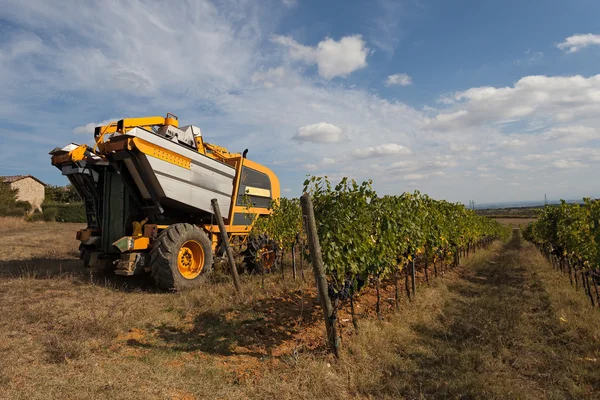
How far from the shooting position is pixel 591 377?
11.8 ft

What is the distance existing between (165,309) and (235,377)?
228cm

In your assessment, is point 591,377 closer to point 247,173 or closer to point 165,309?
point 165,309

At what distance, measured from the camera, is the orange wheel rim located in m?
6.48

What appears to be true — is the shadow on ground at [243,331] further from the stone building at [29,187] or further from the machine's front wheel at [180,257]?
the stone building at [29,187]

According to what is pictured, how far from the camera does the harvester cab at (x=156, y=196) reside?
5.92 meters

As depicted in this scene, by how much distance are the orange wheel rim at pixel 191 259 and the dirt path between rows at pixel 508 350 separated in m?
4.03

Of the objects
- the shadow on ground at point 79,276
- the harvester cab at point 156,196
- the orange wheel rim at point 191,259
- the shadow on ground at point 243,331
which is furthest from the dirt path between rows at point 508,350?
the shadow on ground at point 79,276

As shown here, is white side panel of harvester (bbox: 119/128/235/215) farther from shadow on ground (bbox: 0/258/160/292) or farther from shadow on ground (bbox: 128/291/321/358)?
shadow on ground (bbox: 128/291/321/358)

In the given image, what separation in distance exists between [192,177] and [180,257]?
1.51m

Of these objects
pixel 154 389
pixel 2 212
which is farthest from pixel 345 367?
pixel 2 212

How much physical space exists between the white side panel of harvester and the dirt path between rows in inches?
175

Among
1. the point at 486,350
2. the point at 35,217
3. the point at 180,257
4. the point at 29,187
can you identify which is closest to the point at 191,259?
the point at 180,257

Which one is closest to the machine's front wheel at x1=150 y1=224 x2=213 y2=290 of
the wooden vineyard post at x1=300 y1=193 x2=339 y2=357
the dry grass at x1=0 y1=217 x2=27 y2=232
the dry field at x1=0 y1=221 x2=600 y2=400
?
the dry field at x1=0 y1=221 x2=600 y2=400

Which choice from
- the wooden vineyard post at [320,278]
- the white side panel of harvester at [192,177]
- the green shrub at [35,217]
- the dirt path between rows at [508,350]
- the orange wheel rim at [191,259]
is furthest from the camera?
the green shrub at [35,217]
